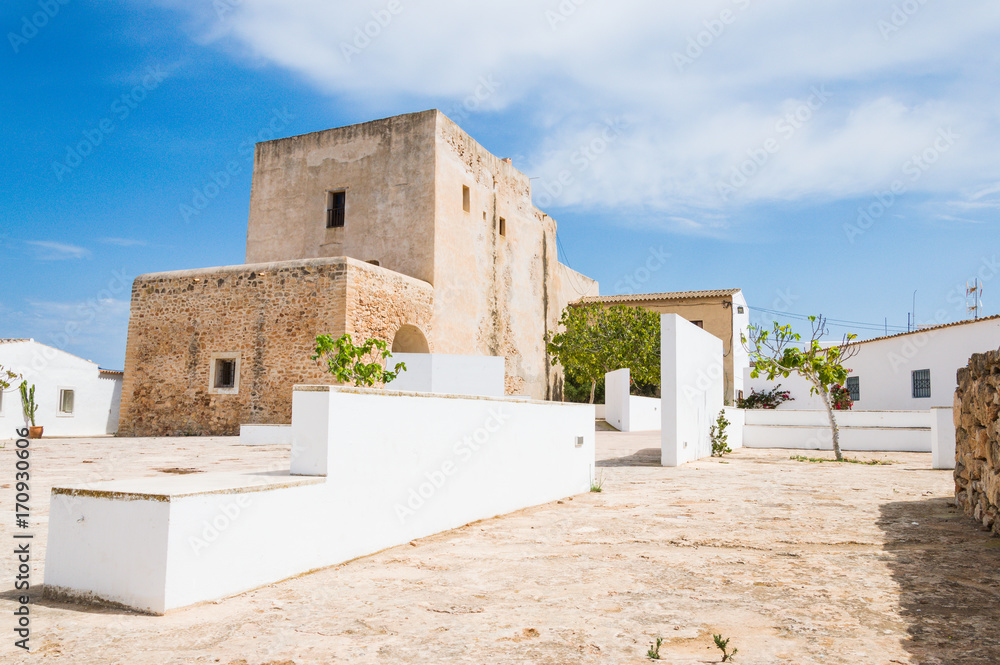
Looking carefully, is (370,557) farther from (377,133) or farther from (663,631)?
(377,133)

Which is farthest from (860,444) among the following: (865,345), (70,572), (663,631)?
(70,572)

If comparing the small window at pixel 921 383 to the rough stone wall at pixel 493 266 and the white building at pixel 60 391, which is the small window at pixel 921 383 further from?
the white building at pixel 60 391

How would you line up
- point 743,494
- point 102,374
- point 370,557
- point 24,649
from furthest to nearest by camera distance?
1. point 102,374
2. point 743,494
3. point 370,557
4. point 24,649

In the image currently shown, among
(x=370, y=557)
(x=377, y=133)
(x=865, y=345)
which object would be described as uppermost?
(x=377, y=133)

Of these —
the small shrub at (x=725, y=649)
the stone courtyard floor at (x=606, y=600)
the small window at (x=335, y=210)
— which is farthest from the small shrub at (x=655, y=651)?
the small window at (x=335, y=210)

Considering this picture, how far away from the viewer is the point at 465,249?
21.5 meters

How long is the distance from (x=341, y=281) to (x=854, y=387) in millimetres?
22738

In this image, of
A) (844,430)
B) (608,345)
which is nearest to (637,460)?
(844,430)

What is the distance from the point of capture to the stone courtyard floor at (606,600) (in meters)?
3.03

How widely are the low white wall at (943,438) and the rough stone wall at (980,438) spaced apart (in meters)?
5.41

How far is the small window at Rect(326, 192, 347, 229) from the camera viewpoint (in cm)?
2123

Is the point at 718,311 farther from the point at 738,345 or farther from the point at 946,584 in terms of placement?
the point at 946,584

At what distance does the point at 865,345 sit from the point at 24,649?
30.3m

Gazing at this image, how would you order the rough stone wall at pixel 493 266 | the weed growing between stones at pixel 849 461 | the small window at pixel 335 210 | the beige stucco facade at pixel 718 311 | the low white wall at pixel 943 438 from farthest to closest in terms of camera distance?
the beige stucco facade at pixel 718 311, the small window at pixel 335 210, the rough stone wall at pixel 493 266, the weed growing between stones at pixel 849 461, the low white wall at pixel 943 438
